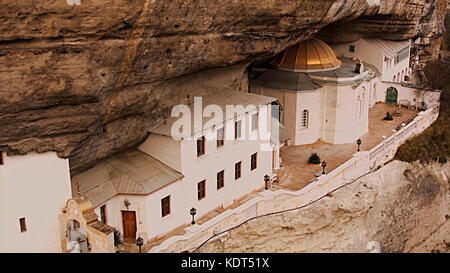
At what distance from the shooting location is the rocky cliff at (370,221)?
29266 mm

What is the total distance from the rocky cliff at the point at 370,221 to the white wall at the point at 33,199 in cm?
667

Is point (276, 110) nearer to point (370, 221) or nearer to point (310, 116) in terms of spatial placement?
point (310, 116)

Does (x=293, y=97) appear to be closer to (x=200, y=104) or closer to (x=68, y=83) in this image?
(x=200, y=104)

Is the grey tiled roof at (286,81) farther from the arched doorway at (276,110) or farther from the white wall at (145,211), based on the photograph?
the white wall at (145,211)

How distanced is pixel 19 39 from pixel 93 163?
25.9 feet

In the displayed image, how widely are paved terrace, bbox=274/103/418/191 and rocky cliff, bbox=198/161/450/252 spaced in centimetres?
178

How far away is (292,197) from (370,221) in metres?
5.97

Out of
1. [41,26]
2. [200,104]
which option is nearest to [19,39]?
[41,26]

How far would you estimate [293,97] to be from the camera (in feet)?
119

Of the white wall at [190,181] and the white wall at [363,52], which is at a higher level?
the white wall at [363,52]

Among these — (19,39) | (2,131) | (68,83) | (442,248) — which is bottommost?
(442,248)

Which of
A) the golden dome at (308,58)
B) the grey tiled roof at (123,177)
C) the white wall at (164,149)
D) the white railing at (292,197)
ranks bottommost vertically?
the white railing at (292,197)

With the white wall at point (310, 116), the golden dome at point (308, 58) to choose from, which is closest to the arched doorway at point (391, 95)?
the golden dome at point (308, 58)

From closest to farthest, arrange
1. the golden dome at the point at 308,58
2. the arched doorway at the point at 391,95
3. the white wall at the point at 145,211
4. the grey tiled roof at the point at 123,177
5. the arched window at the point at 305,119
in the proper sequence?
1. the grey tiled roof at the point at 123,177
2. the white wall at the point at 145,211
3. the arched window at the point at 305,119
4. the golden dome at the point at 308,58
5. the arched doorway at the point at 391,95
